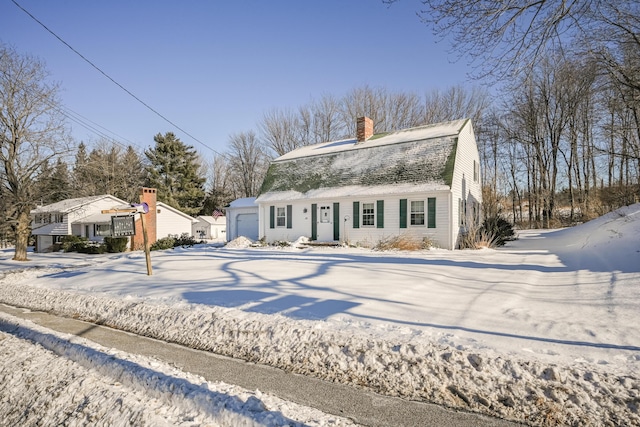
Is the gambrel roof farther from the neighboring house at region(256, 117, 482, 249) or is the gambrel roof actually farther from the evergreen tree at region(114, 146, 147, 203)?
the evergreen tree at region(114, 146, 147, 203)

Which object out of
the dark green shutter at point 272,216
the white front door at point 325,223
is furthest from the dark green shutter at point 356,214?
the dark green shutter at point 272,216

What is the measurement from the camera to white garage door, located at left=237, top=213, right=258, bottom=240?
23.4 meters

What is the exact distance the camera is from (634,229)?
11711 millimetres

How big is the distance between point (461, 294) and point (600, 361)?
2.74 m

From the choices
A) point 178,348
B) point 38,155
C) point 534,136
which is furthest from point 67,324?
point 534,136

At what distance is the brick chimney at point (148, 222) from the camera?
2466 cm

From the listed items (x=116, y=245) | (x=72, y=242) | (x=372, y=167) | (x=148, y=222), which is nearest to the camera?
(x=372, y=167)

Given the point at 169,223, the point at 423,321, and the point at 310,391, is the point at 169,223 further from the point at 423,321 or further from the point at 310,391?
the point at 310,391

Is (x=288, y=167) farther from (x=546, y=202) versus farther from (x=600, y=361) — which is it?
(x=546, y=202)

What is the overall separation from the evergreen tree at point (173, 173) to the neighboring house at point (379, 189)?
917 inches

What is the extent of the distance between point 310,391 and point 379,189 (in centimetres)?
1405

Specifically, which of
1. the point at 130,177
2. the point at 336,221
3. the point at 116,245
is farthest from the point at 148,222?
the point at 130,177

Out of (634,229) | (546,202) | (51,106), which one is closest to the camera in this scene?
(634,229)

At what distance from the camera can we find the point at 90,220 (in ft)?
91.6
